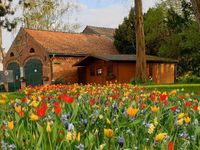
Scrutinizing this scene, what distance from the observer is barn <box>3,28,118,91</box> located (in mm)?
39188

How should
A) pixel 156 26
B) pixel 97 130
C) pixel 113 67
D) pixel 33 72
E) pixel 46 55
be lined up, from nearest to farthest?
1. pixel 97 130
2. pixel 113 67
3. pixel 46 55
4. pixel 33 72
5. pixel 156 26

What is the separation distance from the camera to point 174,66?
44.9m

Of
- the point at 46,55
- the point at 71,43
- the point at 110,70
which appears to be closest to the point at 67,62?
the point at 46,55

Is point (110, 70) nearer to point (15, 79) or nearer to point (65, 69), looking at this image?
point (65, 69)

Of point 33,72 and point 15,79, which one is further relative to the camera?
point 15,79

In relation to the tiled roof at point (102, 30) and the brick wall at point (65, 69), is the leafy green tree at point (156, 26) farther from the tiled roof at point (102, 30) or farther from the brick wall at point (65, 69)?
the tiled roof at point (102, 30)

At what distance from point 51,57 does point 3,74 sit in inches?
238

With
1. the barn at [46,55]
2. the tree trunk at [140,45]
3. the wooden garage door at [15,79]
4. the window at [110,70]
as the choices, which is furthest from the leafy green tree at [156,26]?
the tree trunk at [140,45]

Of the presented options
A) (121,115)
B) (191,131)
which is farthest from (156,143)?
(121,115)

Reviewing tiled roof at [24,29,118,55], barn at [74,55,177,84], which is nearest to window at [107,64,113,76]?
barn at [74,55,177,84]

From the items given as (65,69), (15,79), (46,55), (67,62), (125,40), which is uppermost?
(125,40)

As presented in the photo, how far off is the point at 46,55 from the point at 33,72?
10.9 ft

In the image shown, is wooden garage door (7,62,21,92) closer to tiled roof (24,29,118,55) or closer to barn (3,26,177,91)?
barn (3,26,177,91)

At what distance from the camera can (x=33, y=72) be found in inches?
1626
